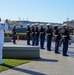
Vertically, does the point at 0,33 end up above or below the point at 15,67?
above

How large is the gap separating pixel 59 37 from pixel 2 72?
24.7 ft

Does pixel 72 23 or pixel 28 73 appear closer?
pixel 28 73

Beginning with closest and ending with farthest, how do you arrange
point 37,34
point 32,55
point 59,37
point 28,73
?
point 28,73 < point 32,55 < point 59,37 < point 37,34

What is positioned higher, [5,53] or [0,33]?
[0,33]

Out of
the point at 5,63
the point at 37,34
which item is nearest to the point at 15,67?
the point at 5,63

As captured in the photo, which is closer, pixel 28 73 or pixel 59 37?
pixel 28 73

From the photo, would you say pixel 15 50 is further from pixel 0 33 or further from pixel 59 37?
pixel 59 37

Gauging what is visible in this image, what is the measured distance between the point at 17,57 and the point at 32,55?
0.73m

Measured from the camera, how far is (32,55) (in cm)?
1382

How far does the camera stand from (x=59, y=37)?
1694 cm

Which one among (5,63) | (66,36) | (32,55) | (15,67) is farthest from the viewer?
(66,36)

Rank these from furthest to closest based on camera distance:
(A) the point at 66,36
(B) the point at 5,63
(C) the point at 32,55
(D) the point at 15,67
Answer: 1. (A) the point at 66,36
2. (C) the point at 32,55
3. (B) the point at 5,63
4. (D) the point at 15,67

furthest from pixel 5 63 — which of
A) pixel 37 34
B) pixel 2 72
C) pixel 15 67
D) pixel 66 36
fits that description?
pixel 37 34

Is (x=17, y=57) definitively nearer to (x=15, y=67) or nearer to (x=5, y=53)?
(x=5, y=53)
